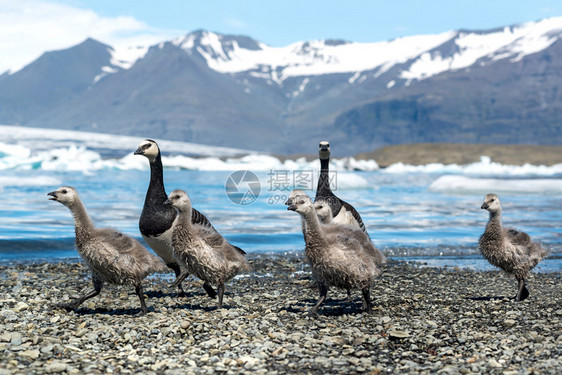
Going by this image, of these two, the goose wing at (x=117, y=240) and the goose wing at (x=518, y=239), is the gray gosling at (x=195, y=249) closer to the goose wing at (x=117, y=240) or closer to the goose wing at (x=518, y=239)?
the goose wing at (x=117, y=240)

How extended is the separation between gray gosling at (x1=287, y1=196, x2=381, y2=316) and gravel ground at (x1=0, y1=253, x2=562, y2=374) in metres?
0.56

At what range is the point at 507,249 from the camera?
11398 millimetres

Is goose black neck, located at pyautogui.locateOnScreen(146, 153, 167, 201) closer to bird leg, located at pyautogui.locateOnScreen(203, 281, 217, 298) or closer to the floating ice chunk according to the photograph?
bird leg, located at pyautogui.locateOnScreen(203, 281, 217, 298)

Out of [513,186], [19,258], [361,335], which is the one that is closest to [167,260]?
[361,335]

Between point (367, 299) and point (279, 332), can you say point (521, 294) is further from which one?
point (279, 332)

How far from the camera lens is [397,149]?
16388cm

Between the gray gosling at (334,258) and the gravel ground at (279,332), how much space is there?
1.83ft

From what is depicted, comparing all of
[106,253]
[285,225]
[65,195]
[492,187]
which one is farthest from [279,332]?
[492,187]

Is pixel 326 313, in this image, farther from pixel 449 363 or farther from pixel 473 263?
pixel 473 263

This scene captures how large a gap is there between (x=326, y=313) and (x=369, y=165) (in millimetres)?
129574

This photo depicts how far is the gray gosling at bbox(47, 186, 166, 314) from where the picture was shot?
31.8 ft

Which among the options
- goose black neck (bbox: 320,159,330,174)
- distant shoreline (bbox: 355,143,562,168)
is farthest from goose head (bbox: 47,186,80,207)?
distant shoreline (bbox: 355,143,562,168)

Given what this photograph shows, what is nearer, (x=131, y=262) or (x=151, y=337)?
(x=151, y=337)

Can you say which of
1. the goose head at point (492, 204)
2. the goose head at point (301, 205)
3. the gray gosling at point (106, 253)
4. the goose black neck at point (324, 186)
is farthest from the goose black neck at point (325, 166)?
the gray gosling at point (106, 253)
